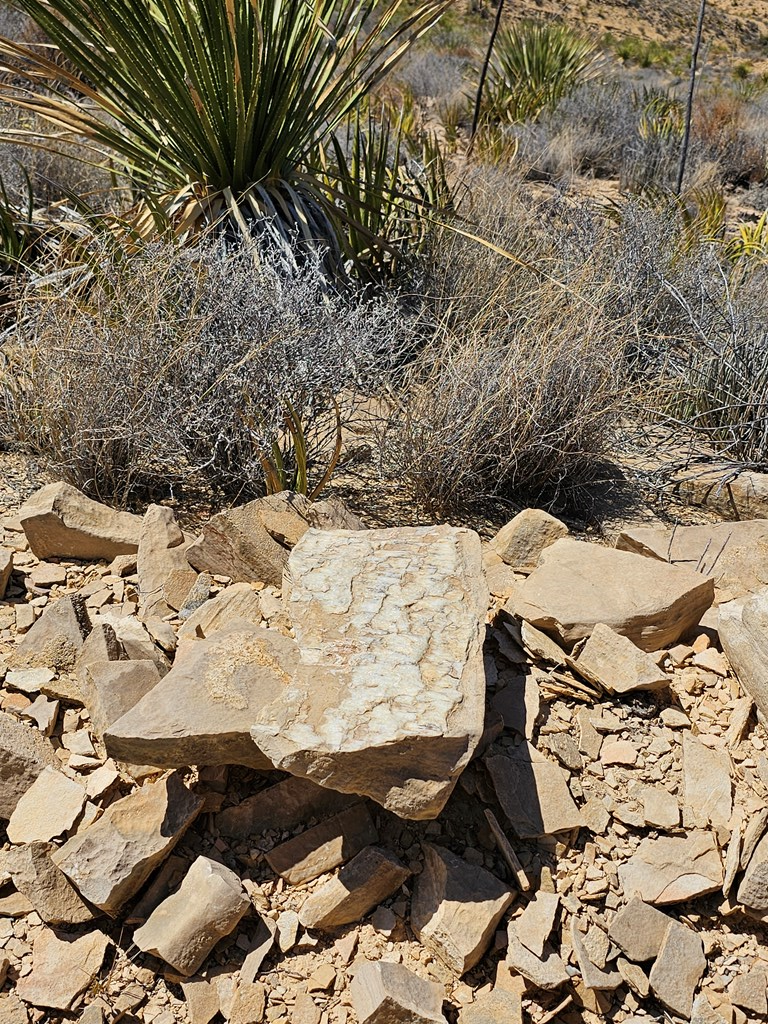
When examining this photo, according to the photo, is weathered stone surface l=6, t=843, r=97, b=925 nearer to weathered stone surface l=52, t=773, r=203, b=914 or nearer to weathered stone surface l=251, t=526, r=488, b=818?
weathered stone surface l=52, t=773, r=203, b=914

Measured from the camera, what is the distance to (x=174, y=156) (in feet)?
13.4

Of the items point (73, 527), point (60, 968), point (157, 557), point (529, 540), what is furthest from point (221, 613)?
point (529, 540)

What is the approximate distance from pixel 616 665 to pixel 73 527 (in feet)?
5.20

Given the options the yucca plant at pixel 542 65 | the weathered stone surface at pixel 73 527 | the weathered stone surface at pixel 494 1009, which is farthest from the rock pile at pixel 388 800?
the yucca plant at pixel 542 65

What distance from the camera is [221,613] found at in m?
2.33

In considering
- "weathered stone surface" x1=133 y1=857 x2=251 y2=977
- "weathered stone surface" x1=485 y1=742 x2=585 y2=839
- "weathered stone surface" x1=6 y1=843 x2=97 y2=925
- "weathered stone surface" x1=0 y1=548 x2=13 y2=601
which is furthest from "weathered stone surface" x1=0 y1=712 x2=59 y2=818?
"weathered stone surface" x1=485 y1=742 x2=585 y2=839

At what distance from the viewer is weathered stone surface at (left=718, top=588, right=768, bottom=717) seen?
2207 millimetres

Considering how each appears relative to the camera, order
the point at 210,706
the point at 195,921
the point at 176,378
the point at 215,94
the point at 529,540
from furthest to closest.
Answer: the point at 215,94
the point at 176,378
the point at 529,540
the point at 210,706
the point at 195,921

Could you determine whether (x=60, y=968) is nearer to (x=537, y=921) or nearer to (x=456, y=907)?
(x=456, y=907)

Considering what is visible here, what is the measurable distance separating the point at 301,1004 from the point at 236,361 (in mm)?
2071

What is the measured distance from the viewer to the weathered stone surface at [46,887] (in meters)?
1.81

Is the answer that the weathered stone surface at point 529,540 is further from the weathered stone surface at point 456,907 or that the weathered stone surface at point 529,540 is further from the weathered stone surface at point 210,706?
the weathered stone surface at point 456,907

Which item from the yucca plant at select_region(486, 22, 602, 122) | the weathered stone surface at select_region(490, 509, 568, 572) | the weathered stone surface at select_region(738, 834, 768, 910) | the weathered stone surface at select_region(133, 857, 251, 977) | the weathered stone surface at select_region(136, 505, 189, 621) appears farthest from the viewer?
the yucca plant at select_region(486, 22, 602, 122)

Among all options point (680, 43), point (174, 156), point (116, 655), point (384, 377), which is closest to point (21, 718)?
point (116, 655)
